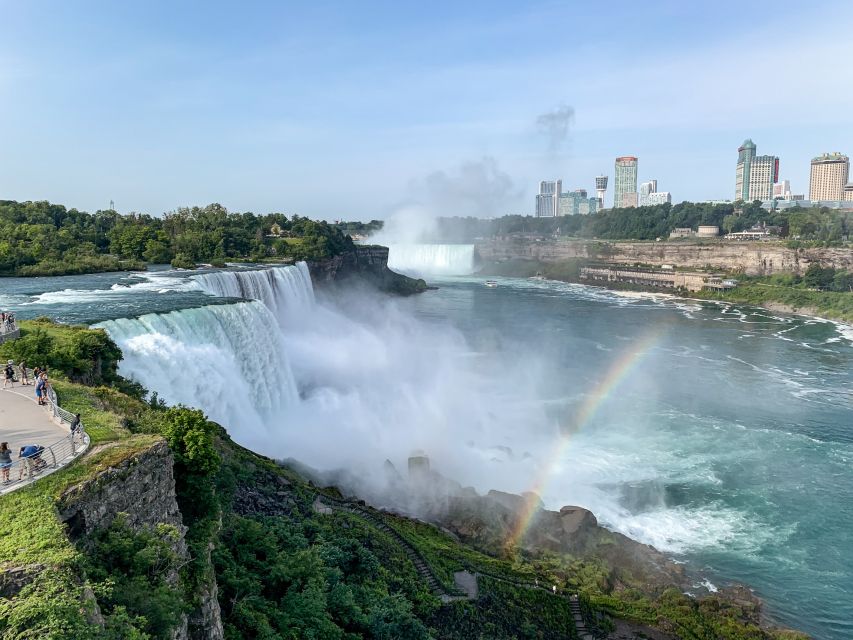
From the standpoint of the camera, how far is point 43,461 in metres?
8.01

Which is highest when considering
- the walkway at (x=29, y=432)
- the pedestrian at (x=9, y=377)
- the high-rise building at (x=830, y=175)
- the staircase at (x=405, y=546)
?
the high-rise building at (x=830, y=175)

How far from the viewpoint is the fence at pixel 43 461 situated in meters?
7.61

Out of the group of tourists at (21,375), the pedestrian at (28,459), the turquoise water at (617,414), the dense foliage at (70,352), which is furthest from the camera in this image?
the turquoise water at (617,414)

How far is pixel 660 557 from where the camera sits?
56.4ft

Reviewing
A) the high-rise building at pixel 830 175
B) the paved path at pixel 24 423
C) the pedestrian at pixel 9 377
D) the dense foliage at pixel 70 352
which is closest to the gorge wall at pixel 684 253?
the dense foliage at pixel 70 352

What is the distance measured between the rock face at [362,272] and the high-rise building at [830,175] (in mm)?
175697

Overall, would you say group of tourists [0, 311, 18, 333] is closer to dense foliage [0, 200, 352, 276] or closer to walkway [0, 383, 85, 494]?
walkway [0, 383, 85, 494]

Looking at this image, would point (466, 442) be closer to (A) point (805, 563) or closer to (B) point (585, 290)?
(A) point (805, 563)

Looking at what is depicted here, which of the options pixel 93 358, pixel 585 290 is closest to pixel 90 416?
pixel 93 358

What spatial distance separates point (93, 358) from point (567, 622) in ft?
41.6

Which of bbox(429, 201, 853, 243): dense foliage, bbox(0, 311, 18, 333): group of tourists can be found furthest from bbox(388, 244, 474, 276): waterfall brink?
bbox(0, 311, 18, 333): group of tourists

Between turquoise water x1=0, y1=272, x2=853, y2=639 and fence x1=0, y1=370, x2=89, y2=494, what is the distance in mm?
8852

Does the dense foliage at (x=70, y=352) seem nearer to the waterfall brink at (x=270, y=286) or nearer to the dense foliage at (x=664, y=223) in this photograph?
the waterfall brink at (x=270, y=286)

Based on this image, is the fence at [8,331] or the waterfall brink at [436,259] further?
the waterfall brink at [436,259]
